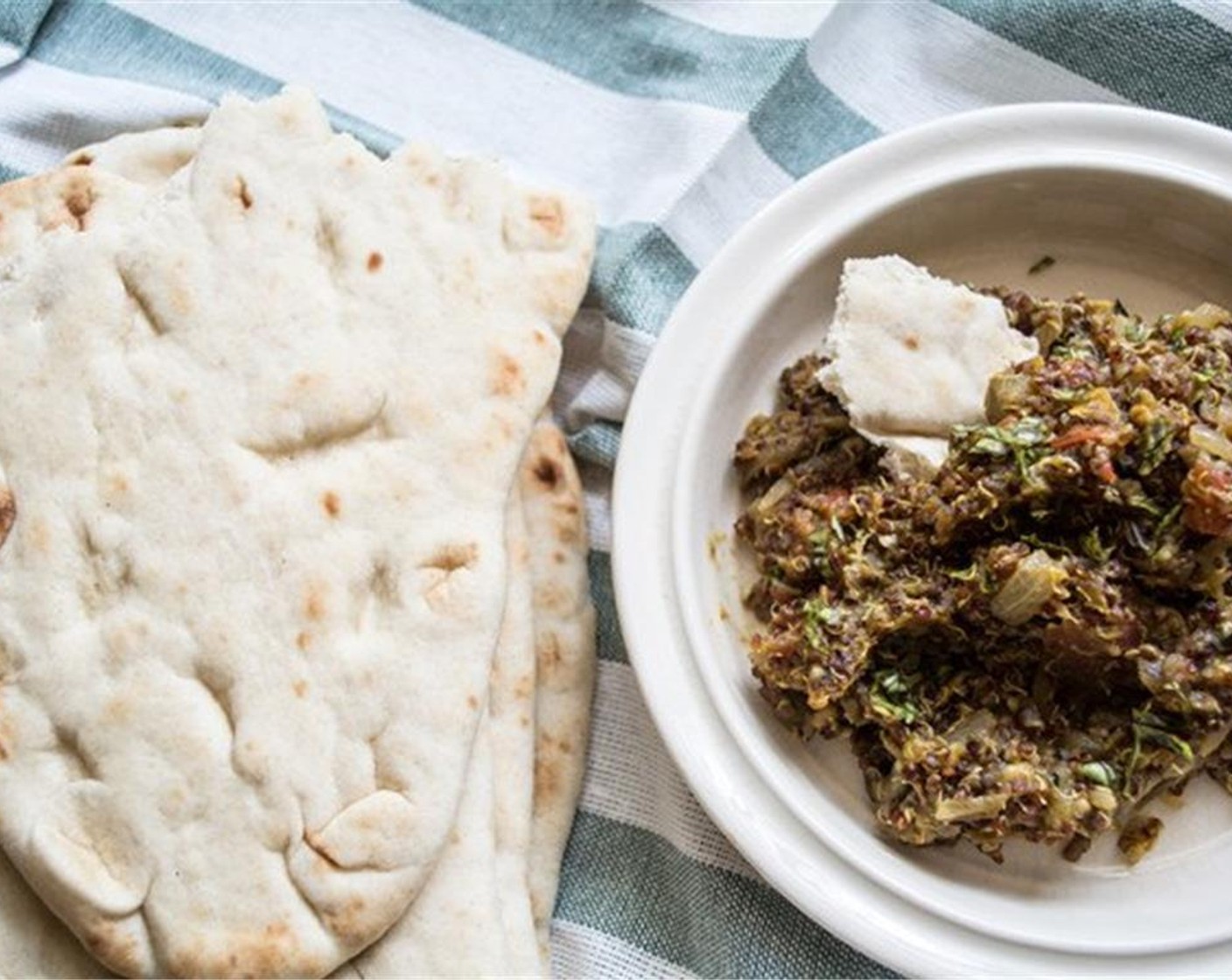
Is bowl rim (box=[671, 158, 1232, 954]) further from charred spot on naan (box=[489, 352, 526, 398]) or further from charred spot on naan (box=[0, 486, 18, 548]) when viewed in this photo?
charred spot on naan (box=[0, 486, 18, 548])

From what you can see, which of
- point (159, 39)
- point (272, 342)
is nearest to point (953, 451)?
point (272, 342)

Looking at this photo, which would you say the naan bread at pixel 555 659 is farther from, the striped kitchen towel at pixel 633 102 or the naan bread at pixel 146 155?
the naan bread at pixel 146 155

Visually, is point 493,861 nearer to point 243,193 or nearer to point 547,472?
point 547,472

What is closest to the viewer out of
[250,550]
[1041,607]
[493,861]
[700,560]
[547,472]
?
[1041,607]

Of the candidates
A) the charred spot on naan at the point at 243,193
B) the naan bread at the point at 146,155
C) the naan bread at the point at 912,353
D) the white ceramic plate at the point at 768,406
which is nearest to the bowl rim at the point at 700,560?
the white ceramic plate at the point at 768,406

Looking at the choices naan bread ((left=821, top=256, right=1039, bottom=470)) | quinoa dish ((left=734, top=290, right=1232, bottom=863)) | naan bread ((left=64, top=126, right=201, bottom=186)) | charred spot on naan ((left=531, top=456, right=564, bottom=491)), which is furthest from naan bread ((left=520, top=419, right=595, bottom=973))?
naan bread ((left=64, top=126, right=201, bottom=186))

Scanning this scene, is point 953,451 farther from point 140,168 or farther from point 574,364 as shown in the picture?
point 140,168

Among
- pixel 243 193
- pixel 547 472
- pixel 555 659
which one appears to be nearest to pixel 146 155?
pixel 243 193
